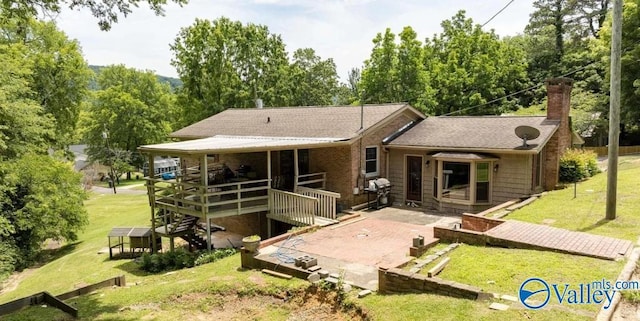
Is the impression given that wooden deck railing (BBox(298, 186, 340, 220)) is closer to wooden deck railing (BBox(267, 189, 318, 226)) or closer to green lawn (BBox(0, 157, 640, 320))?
wooden deck railing (BBox(267, 189, 318, 226))

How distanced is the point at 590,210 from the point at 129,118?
2109 inches

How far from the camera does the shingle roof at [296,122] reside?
56.2 feet

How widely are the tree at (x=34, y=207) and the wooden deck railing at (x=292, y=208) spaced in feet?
38.4

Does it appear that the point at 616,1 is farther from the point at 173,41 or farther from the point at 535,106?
the point at 173,41

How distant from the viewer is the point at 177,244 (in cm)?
1748

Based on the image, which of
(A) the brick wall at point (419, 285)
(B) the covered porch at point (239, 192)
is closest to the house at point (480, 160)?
(B) the covered porch at point (239, 192)

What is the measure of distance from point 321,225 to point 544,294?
7.33 metres

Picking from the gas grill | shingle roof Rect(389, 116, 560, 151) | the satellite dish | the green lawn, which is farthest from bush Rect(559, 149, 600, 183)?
the gas grill

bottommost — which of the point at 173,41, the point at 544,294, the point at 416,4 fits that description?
the point at 544,294

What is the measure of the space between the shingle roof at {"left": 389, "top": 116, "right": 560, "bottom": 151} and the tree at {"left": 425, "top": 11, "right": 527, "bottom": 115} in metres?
17.3

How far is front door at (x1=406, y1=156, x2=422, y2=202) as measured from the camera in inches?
666

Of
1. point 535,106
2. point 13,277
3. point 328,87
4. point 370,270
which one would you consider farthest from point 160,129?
point 370,270

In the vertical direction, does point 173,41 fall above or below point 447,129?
above

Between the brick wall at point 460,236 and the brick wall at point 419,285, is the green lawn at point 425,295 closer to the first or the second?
the brick wall at point 419,285
